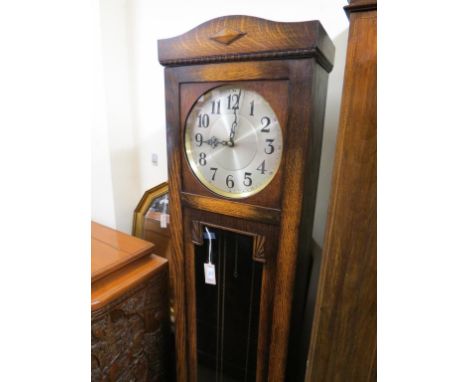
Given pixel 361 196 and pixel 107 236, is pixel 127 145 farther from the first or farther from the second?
pixel 361 196

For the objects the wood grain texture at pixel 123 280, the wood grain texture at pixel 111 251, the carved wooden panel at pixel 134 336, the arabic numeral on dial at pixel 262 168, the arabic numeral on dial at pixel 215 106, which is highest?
the arabic numeral on dial at pixel 215 106

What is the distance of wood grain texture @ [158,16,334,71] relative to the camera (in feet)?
1.87

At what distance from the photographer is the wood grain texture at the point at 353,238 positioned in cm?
45

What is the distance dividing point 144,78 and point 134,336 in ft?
3.83

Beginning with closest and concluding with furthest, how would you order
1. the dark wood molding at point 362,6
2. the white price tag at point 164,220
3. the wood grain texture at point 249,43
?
the dark wood molding at point 362,6 → the wood grain texture at point 249,43 → the white price tag at point 164,220

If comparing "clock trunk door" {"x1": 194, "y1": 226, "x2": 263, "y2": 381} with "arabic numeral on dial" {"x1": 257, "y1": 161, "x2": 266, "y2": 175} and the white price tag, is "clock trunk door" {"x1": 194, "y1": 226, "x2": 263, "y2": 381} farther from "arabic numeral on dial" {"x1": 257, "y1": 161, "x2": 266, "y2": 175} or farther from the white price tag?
the white price tag

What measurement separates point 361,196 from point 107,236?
111 cm

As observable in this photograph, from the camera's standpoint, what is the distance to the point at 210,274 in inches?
33.6

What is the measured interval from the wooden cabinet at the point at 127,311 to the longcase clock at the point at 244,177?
0.65 feet

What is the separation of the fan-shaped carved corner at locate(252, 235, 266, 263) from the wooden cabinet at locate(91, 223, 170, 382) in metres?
0.51

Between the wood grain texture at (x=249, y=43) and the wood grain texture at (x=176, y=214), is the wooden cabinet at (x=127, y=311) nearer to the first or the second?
the wood grain texture at (x=176, y=214)

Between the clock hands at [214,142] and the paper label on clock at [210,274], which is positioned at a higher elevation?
the clock hands at [214,142]

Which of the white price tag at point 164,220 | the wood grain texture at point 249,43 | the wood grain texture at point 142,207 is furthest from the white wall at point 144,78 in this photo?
the wood grain texture at point 249,43
